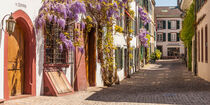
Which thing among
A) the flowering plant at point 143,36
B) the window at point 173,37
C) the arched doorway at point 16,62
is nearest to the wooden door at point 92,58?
the arched doorway at point 16,62

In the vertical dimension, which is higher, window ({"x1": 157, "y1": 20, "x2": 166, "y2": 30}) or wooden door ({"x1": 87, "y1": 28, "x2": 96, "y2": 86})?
window ({"x1": 157, "y1": 20, "x2": 166, "y2": 30})

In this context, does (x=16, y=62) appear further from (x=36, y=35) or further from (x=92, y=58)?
(x=92, y=58)

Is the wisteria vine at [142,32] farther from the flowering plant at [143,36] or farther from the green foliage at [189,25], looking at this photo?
the green foliage at [189,25]

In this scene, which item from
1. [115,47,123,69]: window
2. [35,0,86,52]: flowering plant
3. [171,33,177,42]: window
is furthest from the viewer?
[171,33,177,42]: window

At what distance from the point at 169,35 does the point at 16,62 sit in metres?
60.8

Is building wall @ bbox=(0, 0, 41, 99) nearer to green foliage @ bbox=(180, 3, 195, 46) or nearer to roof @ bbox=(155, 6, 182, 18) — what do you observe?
green foliage @ bbox=(180, 3, 195, 46)

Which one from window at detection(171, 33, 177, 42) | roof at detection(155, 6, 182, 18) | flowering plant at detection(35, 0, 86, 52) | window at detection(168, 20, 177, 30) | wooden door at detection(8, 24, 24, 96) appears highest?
roof at detection(155, 6, 182, 18)

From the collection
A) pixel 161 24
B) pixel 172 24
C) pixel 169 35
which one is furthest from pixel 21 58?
pixel 172 24

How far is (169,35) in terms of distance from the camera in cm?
7012

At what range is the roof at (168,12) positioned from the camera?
71.0 meters

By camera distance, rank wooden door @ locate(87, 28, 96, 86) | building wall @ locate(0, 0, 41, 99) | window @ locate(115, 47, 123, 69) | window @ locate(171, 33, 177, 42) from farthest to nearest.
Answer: window @ locate(171, 33, 177, 42) → window @ locate(115, 47, 123, 69) → wooden door @ locate(87, 28, 96, 86) → building wall @ locate(0, 0, 41, 99)

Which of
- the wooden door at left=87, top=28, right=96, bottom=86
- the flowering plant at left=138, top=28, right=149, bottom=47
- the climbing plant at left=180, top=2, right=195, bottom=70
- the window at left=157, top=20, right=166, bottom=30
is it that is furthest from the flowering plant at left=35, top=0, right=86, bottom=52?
the window at left=157, top=20, right=166, bottom=30

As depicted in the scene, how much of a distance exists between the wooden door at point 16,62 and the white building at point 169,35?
59.7 m

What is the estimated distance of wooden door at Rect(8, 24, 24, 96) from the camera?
10.8 m
